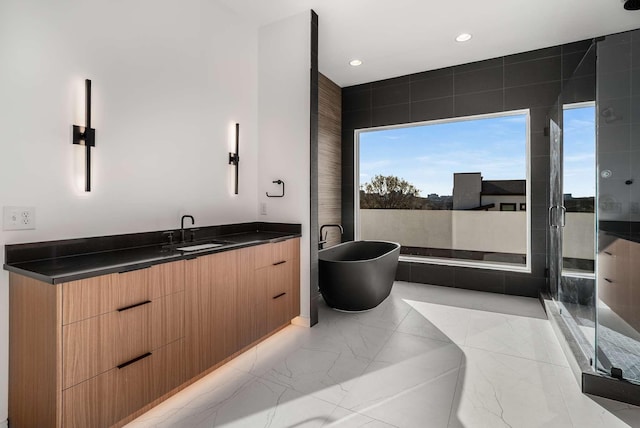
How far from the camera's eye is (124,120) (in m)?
2.05

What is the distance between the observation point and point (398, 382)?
2018mm

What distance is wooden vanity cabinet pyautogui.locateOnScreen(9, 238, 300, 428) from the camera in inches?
52.7

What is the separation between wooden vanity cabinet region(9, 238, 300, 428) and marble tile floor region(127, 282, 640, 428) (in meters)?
0.22

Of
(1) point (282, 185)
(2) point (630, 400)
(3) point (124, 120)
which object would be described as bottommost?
(2) point (630, 400)

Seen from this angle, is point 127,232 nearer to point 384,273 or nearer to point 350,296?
point 350,296

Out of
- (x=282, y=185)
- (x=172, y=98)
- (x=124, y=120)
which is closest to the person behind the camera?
(x=124, y=120)

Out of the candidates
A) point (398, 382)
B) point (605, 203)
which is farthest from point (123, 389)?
point (605, 203)

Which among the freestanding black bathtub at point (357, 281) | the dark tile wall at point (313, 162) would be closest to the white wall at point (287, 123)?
the dark tile wall at point (313, 162)

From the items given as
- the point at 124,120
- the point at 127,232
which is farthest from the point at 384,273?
the point at 124,120

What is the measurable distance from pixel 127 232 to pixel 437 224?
366cm

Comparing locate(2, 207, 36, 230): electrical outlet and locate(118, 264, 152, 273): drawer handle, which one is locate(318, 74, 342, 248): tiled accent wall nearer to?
locate(118, 264, 152, 273): drawer handle

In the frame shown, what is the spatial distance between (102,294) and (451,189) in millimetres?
3981

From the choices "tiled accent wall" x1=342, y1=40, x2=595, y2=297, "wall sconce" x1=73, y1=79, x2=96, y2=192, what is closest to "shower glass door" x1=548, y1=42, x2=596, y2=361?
"tiled accent wall" x1=342, y1=40, x2=595, y2=297

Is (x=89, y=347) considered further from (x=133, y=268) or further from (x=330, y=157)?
(x=330, y=157)
